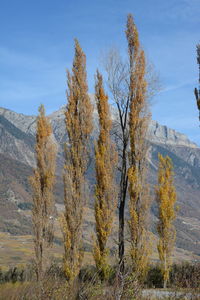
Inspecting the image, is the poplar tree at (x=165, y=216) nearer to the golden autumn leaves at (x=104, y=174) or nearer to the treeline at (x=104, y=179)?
the treeline at (x=104, y=179)

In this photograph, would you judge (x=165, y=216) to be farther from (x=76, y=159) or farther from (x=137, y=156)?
(x=76, y=159)

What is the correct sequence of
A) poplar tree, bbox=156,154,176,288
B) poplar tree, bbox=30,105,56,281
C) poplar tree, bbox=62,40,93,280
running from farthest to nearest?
poplar tree, bbox=156,154,176,288 < poplar tree, bbox=30,105,56,281 < poplar tree, bbox=62,40,93,280

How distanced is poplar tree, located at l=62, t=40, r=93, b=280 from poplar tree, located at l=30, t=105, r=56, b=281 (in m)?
2.70

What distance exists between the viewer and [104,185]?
18.9m

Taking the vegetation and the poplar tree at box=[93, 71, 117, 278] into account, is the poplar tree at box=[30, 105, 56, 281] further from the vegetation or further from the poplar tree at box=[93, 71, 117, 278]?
the poplar tree at box=[93, 71, 117, 278]

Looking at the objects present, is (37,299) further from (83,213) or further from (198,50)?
(83,213)

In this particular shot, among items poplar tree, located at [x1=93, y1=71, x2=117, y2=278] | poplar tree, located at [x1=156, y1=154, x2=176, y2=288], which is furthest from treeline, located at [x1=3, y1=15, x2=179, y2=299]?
poplar tree, located at [x1=156, y1=154, x2=176, y2=288]

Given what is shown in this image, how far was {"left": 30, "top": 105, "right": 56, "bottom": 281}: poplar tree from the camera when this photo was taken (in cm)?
2048

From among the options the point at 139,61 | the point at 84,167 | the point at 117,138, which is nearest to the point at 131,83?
the point at 139,61

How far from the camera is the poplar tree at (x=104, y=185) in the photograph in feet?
60.1

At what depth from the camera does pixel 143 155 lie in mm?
18391

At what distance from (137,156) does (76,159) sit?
3.02m

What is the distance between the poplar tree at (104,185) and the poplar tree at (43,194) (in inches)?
135

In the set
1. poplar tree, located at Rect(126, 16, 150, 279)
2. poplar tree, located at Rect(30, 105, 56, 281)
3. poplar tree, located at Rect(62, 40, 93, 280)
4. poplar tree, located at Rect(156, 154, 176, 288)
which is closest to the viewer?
poplar tree, located at Rect(126, 16, 150, 279)
